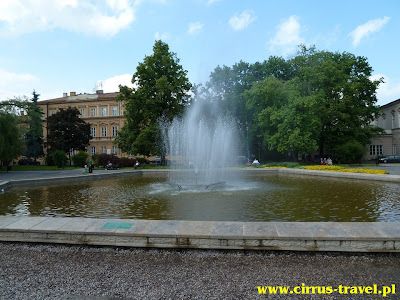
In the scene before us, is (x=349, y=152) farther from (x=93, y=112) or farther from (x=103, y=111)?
(x=93, y=112)

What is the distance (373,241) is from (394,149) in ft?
199

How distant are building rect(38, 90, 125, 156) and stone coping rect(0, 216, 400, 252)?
69.9m

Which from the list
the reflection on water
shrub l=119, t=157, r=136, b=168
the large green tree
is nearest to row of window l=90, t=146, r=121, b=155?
shrub l=119, t=157, r=136, b=168

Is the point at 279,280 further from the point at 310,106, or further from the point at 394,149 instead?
the point at 394,149

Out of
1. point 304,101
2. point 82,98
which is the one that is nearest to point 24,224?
point 304,101

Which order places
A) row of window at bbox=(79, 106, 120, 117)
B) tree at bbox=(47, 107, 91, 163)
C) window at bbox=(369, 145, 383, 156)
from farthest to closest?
1. row of window at bbox=(79, 106, 120, 117)
2. window at bbox=(369, 145, 383, 156)
3. tree at bbox=(47, 107, 91, 163)

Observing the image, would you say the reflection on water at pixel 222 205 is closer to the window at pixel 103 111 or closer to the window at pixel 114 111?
the window at pixel 114 111

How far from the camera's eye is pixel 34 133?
51.8 m

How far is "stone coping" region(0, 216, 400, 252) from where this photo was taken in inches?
247

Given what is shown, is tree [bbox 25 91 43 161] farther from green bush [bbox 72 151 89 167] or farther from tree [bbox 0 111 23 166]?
tree [bbox 0 111 23 166]

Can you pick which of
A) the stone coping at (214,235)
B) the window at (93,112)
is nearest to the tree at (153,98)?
the window at (93,112)

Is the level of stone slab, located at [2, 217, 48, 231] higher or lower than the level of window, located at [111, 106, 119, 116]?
lower

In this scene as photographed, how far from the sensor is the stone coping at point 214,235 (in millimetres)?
6262

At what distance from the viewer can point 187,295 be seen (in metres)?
4.87
